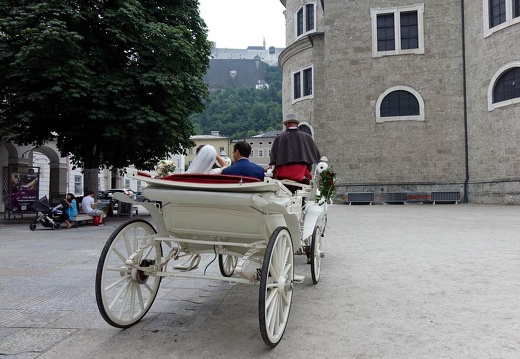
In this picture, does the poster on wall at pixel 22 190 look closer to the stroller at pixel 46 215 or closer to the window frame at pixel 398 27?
the stroller at pixel 46 215

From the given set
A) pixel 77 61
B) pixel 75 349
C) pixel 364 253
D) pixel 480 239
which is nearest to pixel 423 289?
pixel 364 253

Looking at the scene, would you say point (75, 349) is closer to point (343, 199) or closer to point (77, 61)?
point (77, 61)

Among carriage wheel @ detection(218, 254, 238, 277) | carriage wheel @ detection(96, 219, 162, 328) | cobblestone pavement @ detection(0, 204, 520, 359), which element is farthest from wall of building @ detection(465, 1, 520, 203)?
carriage wheel @ detection(96, 219, 162, 328)

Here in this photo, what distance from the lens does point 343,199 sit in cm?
2480

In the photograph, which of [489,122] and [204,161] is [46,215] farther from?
[489,122]

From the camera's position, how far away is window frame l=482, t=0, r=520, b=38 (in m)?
20.0

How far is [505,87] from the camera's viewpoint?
20.7 meters

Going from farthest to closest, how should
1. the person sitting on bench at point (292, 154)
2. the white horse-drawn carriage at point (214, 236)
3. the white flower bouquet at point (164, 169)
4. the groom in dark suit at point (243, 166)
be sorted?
the person sitting on bench at point (292, 154) < the white flower bouquet at point (164, 169) < the groom in dark suit at point (243, 166) < the white horse-drawn carriage at point (214, 236)

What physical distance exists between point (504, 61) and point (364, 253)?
1815cm

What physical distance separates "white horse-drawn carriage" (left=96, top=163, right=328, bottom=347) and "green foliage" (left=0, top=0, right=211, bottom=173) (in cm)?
1049

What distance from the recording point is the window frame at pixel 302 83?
2787cm

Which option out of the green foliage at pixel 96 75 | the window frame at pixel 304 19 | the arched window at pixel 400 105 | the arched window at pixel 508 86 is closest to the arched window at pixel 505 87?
the arched window at pixel 508 86

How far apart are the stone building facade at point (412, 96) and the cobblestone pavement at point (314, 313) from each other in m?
17.3

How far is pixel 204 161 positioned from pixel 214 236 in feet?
3.95
